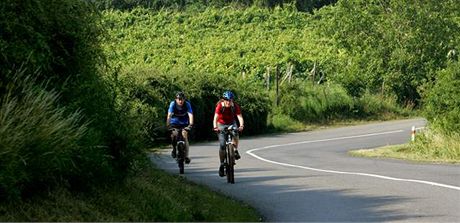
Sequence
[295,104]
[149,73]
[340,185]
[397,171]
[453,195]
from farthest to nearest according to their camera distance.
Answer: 1. [295,104]
2. [149,73]
3. [397,171]
4. [340,185]
5. [453,195]

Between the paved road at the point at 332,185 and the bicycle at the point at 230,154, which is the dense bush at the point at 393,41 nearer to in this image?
the paved road at the point at 332,185

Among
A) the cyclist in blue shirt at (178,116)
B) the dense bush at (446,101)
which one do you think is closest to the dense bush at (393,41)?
the dense bush at (446,101)

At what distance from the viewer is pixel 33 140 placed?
788 cm

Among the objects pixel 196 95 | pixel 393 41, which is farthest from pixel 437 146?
pixel 393 41

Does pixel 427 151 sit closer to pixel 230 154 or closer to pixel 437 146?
pixel 437 146

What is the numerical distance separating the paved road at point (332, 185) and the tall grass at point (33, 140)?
379cm

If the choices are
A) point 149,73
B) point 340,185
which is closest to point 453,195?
point 340,185

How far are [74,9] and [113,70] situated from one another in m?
1.55

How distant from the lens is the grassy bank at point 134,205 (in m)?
7.72

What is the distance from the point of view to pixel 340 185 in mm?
15328

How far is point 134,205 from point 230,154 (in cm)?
680

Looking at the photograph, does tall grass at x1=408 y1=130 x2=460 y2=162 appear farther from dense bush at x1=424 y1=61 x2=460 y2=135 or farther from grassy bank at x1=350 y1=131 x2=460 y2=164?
dense bush at x1=424 y1=61 x2=460 y2=135

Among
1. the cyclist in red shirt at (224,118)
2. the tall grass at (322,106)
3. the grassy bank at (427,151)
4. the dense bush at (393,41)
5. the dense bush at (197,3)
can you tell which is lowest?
the grassy bank at (427,151)

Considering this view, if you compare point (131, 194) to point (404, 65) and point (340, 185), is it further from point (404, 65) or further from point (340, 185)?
point (404, 65)
